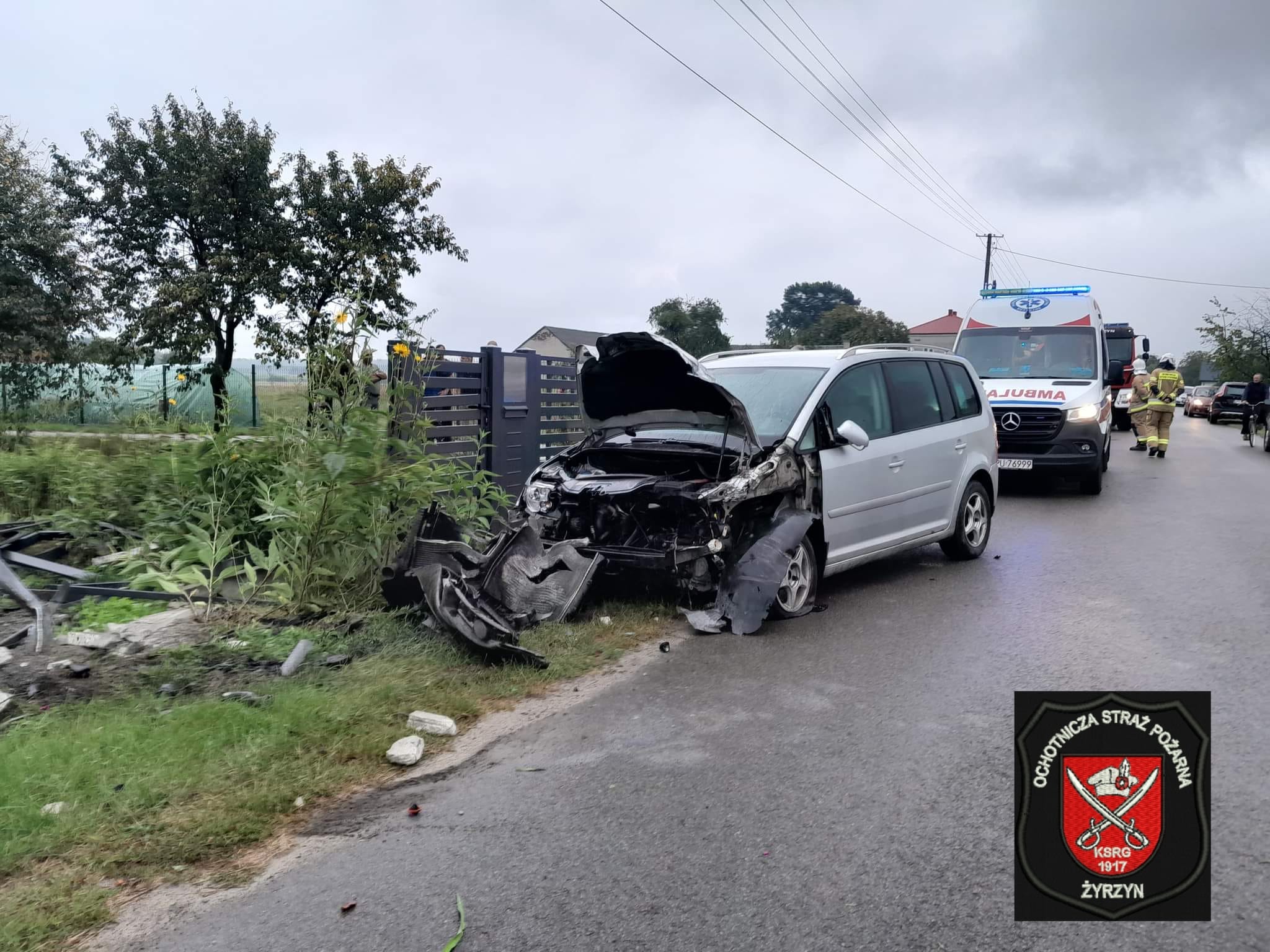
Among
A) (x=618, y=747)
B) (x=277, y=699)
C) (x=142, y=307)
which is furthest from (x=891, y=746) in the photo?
(x=142, y=307)

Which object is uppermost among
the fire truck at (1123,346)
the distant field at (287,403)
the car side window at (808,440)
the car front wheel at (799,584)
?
the fire truck at (1123,346)

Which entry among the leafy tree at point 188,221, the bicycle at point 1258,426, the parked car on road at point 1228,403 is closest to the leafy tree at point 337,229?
the leafy tree at point 188,221

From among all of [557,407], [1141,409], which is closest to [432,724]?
[557,407]

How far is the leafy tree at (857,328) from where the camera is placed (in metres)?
57.3

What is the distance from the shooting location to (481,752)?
14.4 feet

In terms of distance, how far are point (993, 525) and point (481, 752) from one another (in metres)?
8.16

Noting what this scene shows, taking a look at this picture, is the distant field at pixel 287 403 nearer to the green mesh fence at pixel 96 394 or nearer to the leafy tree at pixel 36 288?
the green mesh fence at pixel 96 394

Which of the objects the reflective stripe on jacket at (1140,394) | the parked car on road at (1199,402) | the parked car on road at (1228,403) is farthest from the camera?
the parked car on road at (1199,402)

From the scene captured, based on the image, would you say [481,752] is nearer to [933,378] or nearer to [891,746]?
[891,746]

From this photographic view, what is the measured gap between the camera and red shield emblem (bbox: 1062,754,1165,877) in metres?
2.53

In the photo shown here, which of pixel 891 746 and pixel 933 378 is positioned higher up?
pixel 933 378

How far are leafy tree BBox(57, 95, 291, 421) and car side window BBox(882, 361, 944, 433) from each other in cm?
1731

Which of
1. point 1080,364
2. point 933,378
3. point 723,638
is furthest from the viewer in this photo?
point 1080,364

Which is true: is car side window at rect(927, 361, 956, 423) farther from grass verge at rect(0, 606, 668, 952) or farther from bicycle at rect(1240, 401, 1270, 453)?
bicycle at rect(1240, 401, 1270, 453)
